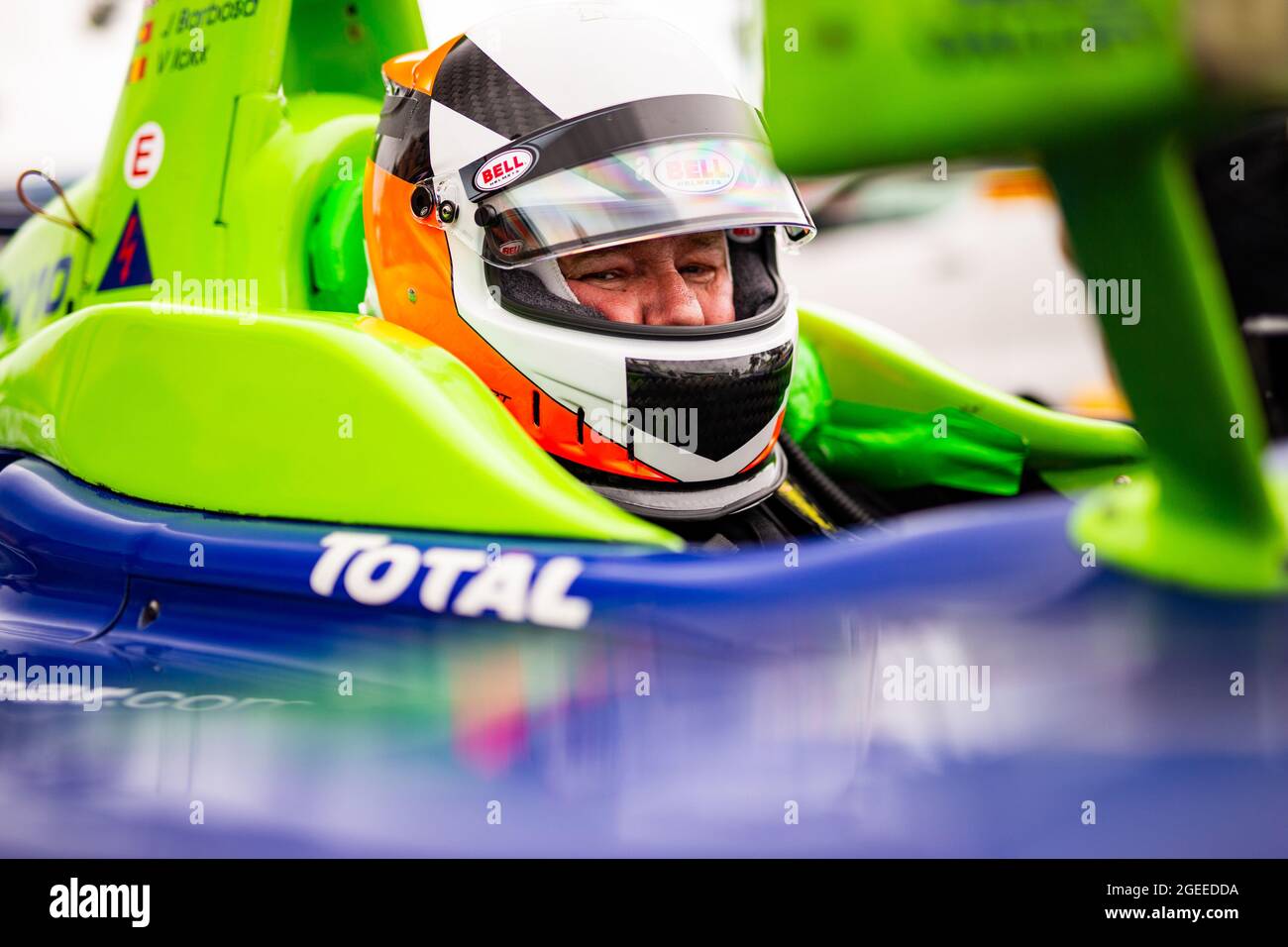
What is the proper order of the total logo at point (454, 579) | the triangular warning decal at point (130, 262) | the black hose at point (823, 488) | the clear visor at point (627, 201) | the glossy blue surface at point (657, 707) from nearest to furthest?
the glossy blue surface at point (657, 707) → the total logo at point (454, 579) → the clear visor at point (627, 201) → the black hose at point (823, 488) → the triangular warning decal at point (130, 262)

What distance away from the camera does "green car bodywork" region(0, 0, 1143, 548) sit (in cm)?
173

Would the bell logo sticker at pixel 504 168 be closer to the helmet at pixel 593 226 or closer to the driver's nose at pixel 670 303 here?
the helmet at pixel 593 226

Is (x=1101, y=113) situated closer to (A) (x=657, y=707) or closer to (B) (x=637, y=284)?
(A) (x=657, y=707)

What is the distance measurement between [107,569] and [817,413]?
123cm

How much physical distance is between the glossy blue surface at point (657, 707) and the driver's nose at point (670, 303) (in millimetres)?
476

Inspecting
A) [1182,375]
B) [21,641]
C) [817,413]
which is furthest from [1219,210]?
[21,641]

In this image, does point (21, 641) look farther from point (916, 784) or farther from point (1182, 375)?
point (1182, 375)

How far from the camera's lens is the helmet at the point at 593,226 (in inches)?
72.9

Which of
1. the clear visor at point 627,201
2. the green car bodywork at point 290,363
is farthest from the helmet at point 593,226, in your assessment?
the green car bodywork at point 290,363

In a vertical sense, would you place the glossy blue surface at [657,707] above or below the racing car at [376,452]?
below

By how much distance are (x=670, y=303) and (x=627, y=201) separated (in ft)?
0.60

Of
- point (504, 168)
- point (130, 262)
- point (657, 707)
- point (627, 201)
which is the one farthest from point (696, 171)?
point (130, 262)

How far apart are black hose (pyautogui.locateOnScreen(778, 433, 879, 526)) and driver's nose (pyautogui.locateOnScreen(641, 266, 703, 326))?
39cm

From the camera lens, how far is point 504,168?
1.91m
